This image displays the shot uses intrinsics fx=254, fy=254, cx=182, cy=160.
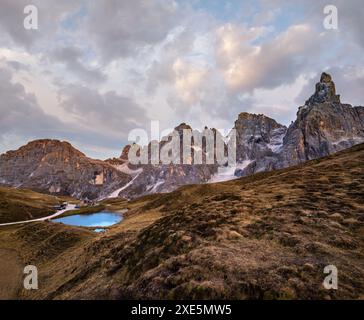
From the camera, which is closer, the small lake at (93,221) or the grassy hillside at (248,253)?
the grassy hillside at (248,253)

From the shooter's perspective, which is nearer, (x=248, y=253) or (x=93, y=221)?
(x=248, y=253)

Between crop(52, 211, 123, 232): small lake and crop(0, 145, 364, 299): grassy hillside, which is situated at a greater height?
crop(0, 145, 364, 299): grassy hillside

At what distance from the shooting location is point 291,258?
62.1 feet

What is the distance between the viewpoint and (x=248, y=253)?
20.5 m

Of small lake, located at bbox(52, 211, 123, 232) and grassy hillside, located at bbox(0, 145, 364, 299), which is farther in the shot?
small lake, located at bbox(52, 211, 123, 232)

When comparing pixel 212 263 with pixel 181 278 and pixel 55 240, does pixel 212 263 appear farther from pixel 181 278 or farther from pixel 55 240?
pixel 55 240

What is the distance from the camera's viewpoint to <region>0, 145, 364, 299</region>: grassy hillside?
16.1 metres

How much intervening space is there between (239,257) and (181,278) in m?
4.77

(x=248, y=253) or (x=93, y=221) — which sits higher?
(x=248, y=253)

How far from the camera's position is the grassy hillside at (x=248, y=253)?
16094 mm

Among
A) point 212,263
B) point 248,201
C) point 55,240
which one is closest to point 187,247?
point 212,263
